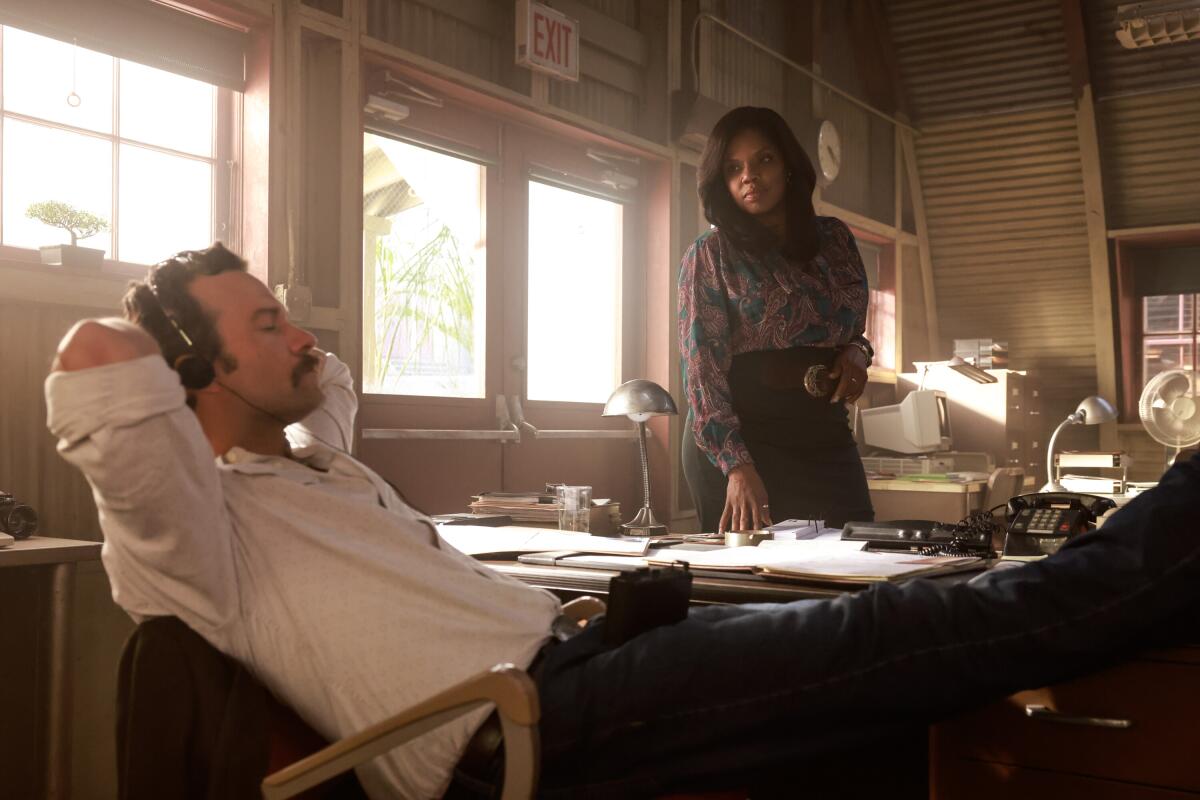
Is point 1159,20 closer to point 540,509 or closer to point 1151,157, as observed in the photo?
point 1151,157

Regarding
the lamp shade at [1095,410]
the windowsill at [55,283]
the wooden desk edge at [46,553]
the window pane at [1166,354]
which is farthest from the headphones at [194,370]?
the window pane at [1166,354]

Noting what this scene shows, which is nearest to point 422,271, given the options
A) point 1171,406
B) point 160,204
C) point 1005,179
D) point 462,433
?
point 462,433

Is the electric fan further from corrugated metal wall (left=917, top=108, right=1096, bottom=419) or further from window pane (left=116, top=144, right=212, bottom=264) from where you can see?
window pane (left=116, top=144, right=212, bottom=264)

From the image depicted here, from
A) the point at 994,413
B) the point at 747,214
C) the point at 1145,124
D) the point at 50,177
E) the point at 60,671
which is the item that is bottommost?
the point at 60,671

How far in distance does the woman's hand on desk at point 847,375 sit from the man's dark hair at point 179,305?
1334 mm

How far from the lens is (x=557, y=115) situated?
15.2ft

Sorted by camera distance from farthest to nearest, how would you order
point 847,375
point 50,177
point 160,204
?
point 160,204, point 50,177, point 847,375

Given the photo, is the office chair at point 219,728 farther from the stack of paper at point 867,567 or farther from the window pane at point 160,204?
the window pane at point 160,204

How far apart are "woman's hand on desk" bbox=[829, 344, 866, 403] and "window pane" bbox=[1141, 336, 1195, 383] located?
607 cm

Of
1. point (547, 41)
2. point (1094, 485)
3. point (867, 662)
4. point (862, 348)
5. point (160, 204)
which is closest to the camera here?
point (867, 662)

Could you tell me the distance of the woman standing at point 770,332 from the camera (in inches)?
95.7

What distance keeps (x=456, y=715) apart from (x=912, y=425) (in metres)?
5.45

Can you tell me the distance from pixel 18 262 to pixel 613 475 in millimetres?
2829

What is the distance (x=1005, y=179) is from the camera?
754cm
